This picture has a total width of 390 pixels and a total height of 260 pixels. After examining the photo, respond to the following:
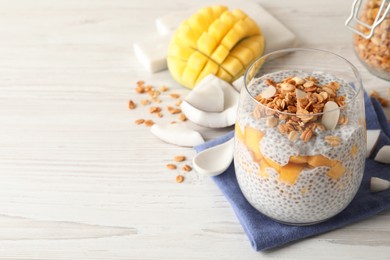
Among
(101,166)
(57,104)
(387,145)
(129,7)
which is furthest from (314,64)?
(129,7)

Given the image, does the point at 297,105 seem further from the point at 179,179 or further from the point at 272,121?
the point at 179,179

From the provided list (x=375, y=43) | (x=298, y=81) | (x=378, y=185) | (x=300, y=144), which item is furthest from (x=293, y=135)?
(x=375, y=43)

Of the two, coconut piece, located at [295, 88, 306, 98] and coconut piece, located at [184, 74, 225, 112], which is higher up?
coconut piece, located at [295, 88, 306, 98]

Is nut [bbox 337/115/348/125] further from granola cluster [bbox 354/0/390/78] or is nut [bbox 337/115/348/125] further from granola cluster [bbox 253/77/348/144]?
granola cluster [bbox 354/0/390/78]

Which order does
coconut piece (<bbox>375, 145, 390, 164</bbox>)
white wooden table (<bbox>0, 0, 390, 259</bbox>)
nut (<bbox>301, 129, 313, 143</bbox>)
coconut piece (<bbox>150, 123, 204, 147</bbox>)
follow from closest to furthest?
nut (<bbox>301, 129, 313, 143</bbox>) < white wooden table (<bbox>0, 0, 390, 259</bbox>) < coconut piece (<bbox>375, 145, 390, 164</bbox>) < coconut piece (<bbox>150, 123, 204, 147</bbox>)

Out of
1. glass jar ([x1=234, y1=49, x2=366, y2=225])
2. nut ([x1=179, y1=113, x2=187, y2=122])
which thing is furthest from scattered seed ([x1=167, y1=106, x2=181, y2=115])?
glass jar ([x1=234, y1=49, x2=366, y2=225])

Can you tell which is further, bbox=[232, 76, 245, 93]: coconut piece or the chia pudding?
bbox=[232, 76, 245, 93]: coconut piece

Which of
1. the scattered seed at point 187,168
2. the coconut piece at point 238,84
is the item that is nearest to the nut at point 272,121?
the scattered seed at point 187,168
